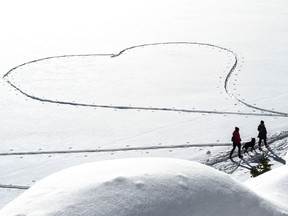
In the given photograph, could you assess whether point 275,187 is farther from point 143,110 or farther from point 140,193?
point 143,110

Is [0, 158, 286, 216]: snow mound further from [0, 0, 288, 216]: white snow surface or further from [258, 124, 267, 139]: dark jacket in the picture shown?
[258, 124, 267, 139]: dark jacket

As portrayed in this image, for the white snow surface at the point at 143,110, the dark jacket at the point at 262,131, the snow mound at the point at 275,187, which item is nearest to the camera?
the white snow surface at the point at 143,110

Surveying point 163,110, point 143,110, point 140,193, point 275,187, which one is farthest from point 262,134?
point 140,193

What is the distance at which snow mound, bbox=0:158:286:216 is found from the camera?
4.24m

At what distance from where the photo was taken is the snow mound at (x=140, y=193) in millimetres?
4242

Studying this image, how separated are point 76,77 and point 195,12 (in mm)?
13344

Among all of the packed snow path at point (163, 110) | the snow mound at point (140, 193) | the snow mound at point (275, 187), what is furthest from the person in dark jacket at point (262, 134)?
the snow mound at point (140, 193)

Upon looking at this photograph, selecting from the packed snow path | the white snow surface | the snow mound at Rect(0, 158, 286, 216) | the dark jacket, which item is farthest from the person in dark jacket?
the snow mound at Rect(0, 158, 286, 216)

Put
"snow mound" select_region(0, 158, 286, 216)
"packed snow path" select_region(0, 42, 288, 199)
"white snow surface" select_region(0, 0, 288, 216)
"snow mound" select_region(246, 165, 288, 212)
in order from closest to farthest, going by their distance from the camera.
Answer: "snow mound" select_region(0, 158, 286, 216) < "white snow surface" select_region(0, 0, 288, 216) < "snow mound" select_region(246, 165, 288, 212) < "packed snow path" select_region(0, 42, 288, 199)

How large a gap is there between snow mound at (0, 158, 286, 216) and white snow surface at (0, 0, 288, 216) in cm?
1

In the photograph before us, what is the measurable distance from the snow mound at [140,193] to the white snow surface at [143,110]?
1 centimetres

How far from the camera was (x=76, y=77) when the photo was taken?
48.8ft

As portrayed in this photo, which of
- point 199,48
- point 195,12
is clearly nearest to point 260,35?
point 199,48

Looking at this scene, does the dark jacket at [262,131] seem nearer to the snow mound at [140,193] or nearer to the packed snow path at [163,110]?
the packed snow path at [163,110]
